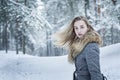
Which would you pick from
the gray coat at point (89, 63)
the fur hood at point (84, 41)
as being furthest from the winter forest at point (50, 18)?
the gray coat at point (89, 63)

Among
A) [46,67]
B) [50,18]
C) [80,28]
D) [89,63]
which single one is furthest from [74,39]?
[50,18]

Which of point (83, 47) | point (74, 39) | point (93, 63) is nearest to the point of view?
point (93, 63)

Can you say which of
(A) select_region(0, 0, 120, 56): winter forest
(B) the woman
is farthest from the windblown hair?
(A) select_region(0, 0, 120, 56): winter forest

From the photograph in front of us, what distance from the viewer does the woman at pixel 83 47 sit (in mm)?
3787

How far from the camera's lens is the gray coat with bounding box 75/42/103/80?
12.4 ft

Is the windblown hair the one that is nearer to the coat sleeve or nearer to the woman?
the woman

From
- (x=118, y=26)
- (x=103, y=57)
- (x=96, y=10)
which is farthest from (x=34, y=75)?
(x=96, y=10)

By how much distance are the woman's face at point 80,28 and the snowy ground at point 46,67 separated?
1050 centimetres

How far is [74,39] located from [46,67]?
14632mm

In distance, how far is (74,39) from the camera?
13.8 feet

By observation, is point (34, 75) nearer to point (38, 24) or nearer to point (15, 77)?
point (15, 77)

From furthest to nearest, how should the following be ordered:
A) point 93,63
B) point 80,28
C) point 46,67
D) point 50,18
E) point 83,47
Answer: point 50,18 < point 46,67 < point 80,28 < point 83,47 < point 93,63

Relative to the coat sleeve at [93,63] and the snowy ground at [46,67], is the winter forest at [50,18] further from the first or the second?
the coat sleeve at [93,63]

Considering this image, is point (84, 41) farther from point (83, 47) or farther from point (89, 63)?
point (89, 63)
